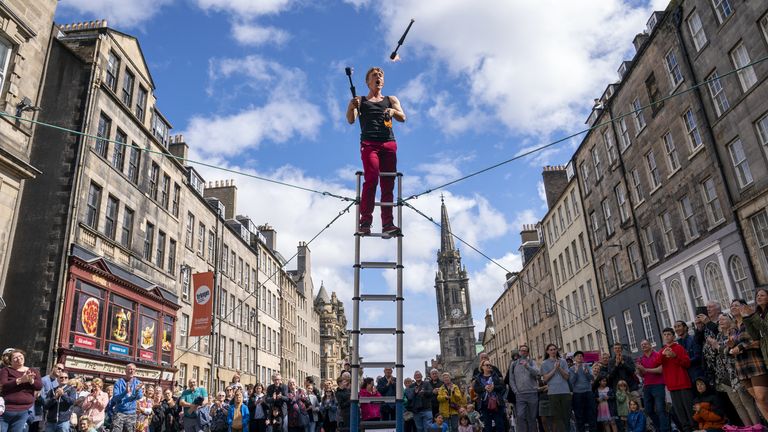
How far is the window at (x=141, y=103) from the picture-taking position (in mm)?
26375

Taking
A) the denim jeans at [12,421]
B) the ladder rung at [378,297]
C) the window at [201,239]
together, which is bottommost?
the denim jeans at [12,421]

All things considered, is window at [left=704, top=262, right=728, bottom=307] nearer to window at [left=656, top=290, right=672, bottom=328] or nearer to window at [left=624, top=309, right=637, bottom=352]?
window at [left=656, top=290, right=672, bottom=328]

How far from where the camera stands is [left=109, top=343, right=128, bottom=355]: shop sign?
2158 centimetres

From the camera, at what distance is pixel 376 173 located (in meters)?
7.81

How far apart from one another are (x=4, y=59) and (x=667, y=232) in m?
27.4

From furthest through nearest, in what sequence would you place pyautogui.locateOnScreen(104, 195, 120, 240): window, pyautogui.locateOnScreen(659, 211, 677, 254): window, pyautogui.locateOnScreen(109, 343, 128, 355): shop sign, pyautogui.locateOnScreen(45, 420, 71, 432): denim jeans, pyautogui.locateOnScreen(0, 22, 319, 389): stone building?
pyautogui.locateOnScreen(659, 211, 677, 254): window → pyautogui.locateOnScreen(104, 195, 120, 240): window → pyautogui.locateOnScreen(109, 343, 128, 355): shop sign → pyautogui.locateOnScreen(0, 22, 319, 389): stone building → pyautogui.locateOnScreen(45, 420, 71, 432): denim jeans

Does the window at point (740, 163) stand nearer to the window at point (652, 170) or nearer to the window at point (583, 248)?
the window at point (652, 170)

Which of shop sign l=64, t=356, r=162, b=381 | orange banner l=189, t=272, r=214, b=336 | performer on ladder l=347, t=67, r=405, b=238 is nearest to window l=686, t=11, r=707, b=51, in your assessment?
performer on ladder l=347, t=67, r=405, b=238

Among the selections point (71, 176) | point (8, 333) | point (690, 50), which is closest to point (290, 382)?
point (8, 333)

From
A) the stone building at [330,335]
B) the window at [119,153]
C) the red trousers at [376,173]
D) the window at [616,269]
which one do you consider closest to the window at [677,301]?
the window at [616,269]

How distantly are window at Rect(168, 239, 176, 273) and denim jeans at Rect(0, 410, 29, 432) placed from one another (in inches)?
823

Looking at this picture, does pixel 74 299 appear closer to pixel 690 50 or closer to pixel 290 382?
pixel 290 382

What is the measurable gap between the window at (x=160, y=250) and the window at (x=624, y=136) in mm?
26134

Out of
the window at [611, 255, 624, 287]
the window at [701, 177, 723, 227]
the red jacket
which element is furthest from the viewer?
the window at [611, 255, 624, 287]
